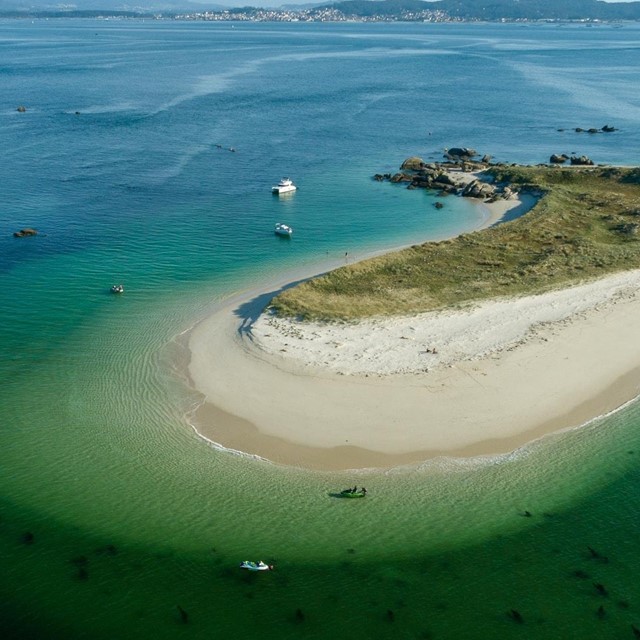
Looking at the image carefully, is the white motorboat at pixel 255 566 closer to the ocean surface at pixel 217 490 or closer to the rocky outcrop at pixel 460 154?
the ocean surface at pixel 217 490

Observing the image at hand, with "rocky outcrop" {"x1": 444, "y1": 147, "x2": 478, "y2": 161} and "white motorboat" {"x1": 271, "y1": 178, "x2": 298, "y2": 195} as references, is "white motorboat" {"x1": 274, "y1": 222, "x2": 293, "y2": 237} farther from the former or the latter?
"rocky outcrop" {"x1": 444, "y1": 147, "x2": 478, "y2": 161}

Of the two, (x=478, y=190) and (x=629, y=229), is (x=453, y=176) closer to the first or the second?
(x=478, y=190)

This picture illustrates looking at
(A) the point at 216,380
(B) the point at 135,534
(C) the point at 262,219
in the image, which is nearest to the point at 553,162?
(C) the point at 262,219

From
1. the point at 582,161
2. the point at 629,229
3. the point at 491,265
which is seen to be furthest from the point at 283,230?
the point at 582,161

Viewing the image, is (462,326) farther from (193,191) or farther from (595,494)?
(193,191)

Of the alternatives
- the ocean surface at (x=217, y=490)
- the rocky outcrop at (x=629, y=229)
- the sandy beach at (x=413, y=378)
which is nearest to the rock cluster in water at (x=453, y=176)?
the ocean surface at (x=217, y=490)

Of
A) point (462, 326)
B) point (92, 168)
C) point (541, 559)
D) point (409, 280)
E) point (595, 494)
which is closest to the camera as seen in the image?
point (541, 559)

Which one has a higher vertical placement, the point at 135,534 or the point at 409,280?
the point at 409,280

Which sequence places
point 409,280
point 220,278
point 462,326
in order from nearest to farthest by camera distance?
point 462,326
point 409,280
point 220,278
